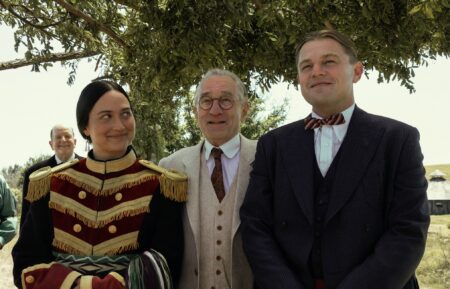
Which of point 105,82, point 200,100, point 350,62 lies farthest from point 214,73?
point 350,62

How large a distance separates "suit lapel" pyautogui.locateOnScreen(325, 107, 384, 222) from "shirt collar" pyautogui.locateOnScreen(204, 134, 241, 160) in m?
0.77

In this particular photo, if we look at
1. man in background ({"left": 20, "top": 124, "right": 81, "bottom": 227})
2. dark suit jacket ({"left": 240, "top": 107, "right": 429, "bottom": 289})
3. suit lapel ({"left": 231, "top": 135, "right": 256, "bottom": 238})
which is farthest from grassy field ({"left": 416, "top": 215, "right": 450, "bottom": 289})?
dark suit jacket ({"left": 240, "top": 107, "right": 429, "bottom": 289})

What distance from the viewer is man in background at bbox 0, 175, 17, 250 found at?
500 centimetres

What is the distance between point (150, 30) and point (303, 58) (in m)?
3.22

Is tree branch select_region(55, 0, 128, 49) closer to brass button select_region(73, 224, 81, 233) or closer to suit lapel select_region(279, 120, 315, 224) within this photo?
brass button select_region(73, 224, 81, 233)

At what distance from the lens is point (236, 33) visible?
5.80 meters

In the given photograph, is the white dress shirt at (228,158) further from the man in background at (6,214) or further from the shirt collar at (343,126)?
the man in background at (6,214)

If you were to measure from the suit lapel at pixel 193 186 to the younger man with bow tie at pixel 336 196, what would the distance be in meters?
0.31

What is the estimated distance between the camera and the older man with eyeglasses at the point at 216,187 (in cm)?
273

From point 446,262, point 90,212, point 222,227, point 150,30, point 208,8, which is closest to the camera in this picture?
point 90,212

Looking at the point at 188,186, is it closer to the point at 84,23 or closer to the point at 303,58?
the point at 303,58

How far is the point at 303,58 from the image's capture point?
2.46 metres

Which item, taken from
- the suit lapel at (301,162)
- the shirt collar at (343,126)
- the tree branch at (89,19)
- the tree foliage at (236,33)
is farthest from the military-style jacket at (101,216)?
the tree branch at (89,19)

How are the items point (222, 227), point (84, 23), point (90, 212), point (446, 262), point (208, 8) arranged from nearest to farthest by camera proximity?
point (90, 212), point (222, 227), point (208, 8), point (84, 23), point (446, 262)
